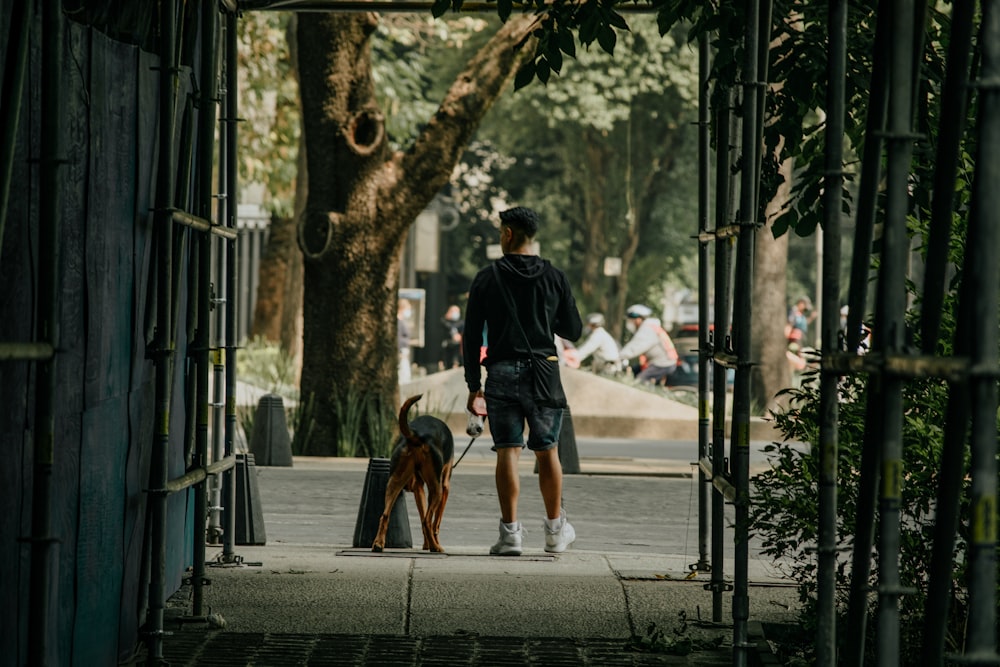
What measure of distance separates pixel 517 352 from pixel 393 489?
1.01 metres

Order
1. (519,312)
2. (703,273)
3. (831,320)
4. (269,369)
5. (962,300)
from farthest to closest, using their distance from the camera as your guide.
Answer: (269,369)
(519,312)
(703,273)
(831,320)
(962,300)

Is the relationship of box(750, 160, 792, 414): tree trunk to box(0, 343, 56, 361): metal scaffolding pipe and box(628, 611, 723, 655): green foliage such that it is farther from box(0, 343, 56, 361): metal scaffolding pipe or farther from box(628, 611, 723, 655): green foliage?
box(0, 343, 56, 361): metal scaffolding pipe

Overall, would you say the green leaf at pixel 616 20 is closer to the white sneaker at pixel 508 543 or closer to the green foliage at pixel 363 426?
the white sneaker at pixel 508 543

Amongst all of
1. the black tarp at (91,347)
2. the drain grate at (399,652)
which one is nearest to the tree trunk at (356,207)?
the drain grate at (399,652)

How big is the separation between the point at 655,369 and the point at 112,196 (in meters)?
21.8

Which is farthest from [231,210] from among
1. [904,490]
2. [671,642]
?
[904,490]

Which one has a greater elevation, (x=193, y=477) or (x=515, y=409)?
(x=515, y=409)

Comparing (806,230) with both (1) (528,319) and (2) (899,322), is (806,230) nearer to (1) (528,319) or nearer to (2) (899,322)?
(1) (528,319)

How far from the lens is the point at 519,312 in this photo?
9219 mm

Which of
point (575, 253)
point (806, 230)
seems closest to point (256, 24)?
point (806, 230)

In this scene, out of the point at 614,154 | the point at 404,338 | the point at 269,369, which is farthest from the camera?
the point at 614,154

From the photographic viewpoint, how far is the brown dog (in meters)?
9.25

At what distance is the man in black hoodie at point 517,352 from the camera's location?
914 centimetres

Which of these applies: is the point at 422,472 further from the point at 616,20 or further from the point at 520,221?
the point at 616,20
